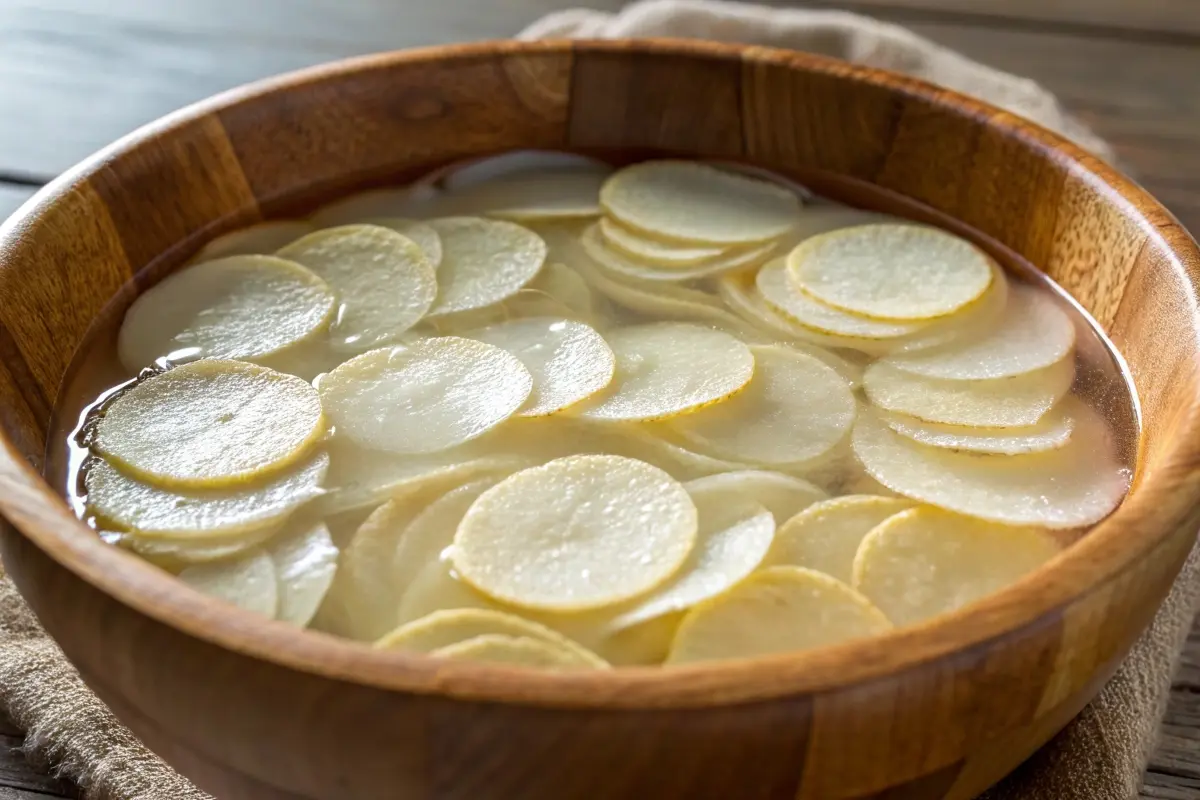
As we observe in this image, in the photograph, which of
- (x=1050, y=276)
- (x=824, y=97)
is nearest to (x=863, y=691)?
(x=1050, y=276)

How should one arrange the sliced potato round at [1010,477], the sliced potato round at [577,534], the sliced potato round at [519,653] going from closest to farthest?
the sliced potato round at [519,653] < the sliced potato round at [577,534] < the sliced potato round at [1010,477]

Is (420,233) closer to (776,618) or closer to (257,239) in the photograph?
(257,239)

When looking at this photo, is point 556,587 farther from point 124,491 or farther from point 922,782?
point 124,491

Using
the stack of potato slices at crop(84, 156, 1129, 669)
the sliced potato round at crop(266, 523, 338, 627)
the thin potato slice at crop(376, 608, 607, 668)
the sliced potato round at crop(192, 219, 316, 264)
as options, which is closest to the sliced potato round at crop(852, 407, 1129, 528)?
the stack of potato slices at crop(84, 156, 1129, 669)

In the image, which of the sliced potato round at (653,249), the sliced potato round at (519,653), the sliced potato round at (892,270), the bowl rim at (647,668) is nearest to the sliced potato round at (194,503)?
the bowl rim at (647,668)

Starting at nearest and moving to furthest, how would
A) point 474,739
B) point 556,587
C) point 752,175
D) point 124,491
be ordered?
1. point 474,739
2. point 556,587
3. point 124,491
4. point 752,175

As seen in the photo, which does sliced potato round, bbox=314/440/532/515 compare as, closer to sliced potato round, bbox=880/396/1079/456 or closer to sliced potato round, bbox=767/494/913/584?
sliced potato round, bbox=767/494/913/584

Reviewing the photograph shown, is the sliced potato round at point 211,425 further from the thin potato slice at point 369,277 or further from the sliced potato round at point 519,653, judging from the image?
the sliced potato round at point 519,653
